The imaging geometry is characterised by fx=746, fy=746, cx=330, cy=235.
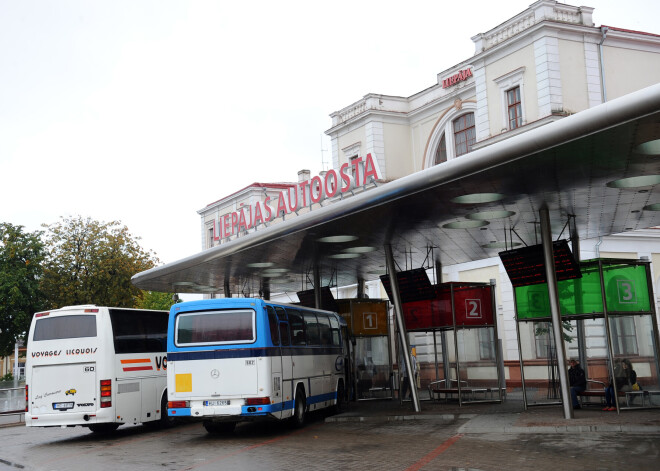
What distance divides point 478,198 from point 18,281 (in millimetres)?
34188

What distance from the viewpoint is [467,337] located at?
2466 centimetres

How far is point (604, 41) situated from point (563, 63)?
8.89 feet

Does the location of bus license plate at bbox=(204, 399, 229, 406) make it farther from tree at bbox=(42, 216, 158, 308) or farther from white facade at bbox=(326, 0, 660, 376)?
tree at bbox=(42, 216, 158, 308)

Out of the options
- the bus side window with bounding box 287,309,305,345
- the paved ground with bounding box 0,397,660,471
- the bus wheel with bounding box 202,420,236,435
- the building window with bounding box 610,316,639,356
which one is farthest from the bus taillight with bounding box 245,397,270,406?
the building window with bounding box 610,316,639,356

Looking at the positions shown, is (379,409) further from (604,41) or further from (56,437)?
(604,41)

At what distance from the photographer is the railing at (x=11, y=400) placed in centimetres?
3083

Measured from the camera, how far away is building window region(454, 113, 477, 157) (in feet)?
120

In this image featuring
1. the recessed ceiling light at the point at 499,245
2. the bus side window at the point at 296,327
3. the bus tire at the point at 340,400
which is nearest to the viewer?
the bus side window at the point at 296,327

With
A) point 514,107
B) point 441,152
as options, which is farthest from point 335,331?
point 441,152

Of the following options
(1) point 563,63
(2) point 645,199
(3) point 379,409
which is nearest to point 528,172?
(2) point 645,199

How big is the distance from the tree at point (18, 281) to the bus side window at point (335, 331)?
86.4 feet

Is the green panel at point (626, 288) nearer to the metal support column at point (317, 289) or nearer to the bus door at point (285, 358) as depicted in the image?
the bus door at point (285, 358)

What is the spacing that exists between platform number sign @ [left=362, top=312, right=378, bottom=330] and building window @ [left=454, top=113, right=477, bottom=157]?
14.4 m

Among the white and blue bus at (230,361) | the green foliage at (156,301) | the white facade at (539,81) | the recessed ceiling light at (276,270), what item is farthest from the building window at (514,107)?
the green foliage at (156,301)
